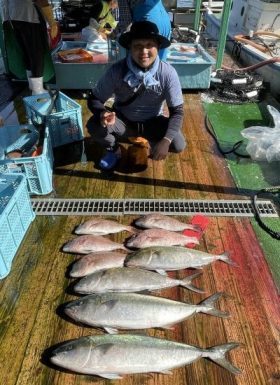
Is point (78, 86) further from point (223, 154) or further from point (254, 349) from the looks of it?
point (254, 349)

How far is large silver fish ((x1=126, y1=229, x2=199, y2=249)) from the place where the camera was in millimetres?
2852

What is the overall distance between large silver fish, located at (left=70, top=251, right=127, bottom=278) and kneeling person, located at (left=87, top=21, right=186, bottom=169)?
47.5 inches

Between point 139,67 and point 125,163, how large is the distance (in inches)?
46.8

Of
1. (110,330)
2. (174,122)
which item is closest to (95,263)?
(110,330)

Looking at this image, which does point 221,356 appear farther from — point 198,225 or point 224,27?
point 224,27

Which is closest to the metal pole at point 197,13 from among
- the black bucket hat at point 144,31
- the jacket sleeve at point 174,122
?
the jacket sleeve at point 174,122

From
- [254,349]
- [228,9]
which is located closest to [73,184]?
[254,349]

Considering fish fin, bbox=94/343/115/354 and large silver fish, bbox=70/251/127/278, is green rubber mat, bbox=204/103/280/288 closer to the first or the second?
large silver fish, bbox=70/251/127/278

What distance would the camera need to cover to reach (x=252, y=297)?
2.52 metres

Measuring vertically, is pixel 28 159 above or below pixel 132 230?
above

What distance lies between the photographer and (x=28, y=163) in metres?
3.34

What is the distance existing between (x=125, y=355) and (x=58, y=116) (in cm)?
300

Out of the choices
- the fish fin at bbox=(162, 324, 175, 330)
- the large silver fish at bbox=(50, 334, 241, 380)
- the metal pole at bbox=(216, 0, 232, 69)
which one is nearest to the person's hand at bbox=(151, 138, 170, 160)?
the fish fin at bbox=(162, 324, 175, 330)

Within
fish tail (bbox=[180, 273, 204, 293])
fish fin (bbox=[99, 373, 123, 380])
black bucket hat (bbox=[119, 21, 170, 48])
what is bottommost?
fish tail (bbox=[180, 273, 204, 293])
